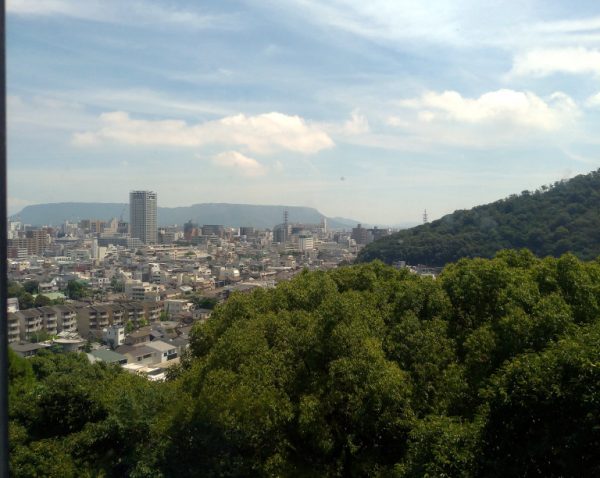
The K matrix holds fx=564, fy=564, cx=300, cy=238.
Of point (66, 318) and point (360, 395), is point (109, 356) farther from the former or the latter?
point (360, 395)

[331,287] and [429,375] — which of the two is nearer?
[429,375]

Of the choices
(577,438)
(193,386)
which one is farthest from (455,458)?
(193,386)

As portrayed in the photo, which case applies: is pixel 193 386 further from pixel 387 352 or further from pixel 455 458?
pixel 455 458

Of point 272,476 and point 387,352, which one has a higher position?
point 387,352

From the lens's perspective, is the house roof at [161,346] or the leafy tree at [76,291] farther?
the leafy tree at [76,291]

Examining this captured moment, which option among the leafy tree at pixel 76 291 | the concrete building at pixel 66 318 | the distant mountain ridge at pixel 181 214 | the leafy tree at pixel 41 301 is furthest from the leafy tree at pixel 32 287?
the distant mountain ridge at pixel 181 214

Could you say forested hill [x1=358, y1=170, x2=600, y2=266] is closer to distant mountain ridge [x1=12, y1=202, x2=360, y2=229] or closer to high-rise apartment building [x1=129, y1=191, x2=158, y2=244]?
high-rise apartment building [x1=129, y1=191, x2=158, y2=244]

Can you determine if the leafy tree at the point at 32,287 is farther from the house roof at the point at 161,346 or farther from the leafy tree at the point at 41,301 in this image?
the house roof at the point at 161,346

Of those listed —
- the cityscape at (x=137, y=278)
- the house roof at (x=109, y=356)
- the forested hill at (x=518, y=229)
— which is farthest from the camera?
the forested hill at (x=518, y=229)
